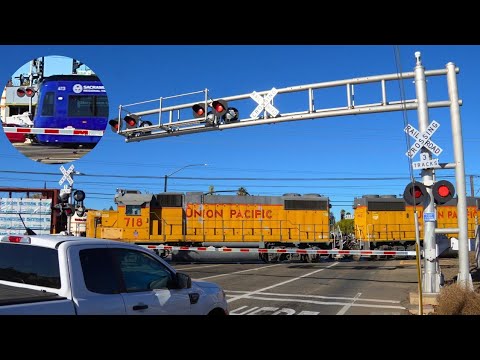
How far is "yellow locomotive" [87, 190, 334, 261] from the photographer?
1149 inches

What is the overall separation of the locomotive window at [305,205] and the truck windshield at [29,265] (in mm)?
27654

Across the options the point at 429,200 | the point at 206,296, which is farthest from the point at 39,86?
the point at 429,200

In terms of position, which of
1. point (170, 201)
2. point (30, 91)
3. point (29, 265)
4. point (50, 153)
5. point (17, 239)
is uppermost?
point (30, 91)

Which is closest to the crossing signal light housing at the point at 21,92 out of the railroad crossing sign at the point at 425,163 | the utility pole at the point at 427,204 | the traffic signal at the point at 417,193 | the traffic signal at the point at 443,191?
the traffic signal at the point at 417,193

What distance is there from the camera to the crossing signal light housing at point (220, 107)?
1349 centimetres

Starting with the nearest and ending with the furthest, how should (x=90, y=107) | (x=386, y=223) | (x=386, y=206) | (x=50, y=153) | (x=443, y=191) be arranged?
(x=90, y=107)
(x=50, y=153)
(x=443, y=191)
(x=386, y=223)
(x=386, y=206)

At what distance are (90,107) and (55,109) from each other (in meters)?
0.76

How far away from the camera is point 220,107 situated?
13.6 m

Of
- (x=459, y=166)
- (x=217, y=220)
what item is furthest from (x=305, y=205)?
(x=459, y=166)

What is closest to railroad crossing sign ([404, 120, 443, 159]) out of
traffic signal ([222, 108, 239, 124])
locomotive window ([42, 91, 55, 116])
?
traffic signal ([222, 108, 239, 124])

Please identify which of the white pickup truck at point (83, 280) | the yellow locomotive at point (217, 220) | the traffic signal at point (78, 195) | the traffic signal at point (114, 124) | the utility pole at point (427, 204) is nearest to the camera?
the white pickup truck at point (83, 280)

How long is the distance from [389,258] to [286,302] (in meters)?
25.3

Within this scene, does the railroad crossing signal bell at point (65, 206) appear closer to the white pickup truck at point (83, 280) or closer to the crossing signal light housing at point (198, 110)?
the crossing signal light housing at point (198, 110)

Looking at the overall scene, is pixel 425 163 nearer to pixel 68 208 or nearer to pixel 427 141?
pixel 427 141
